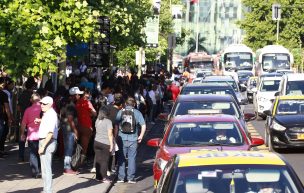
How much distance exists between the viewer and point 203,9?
150m

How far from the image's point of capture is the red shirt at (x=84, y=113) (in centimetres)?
1991

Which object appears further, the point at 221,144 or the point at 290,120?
the point at 290,120

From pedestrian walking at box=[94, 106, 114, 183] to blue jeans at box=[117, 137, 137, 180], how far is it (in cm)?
42

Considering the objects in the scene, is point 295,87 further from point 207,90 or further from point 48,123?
point 48,123

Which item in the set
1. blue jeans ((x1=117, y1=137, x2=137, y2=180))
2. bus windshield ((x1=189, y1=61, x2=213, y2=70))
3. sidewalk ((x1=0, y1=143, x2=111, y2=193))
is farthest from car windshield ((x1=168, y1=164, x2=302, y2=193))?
bus windshield ((x1=189, y1=61, x2=213, y2=70))

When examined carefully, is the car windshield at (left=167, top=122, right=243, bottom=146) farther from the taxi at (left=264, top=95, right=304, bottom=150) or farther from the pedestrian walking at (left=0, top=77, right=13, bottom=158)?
the taxi at (left=264, top=95, right=304, bottom=150)

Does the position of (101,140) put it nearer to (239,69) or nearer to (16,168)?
(16,168)

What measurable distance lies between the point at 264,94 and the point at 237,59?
118 feet

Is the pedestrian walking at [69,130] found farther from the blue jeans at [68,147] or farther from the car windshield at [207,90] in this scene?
the car windshield at [207,90]

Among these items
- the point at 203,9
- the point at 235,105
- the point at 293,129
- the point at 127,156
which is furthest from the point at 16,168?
the point at 203,9

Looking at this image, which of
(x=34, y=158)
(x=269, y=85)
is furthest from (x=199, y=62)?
(x=34, y=158)

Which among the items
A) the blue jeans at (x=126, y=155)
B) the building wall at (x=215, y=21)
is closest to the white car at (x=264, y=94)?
the blue jeans at (x=126, y=155)

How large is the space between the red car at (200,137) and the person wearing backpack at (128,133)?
2744 millimetres

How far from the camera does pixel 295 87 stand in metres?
33.0
